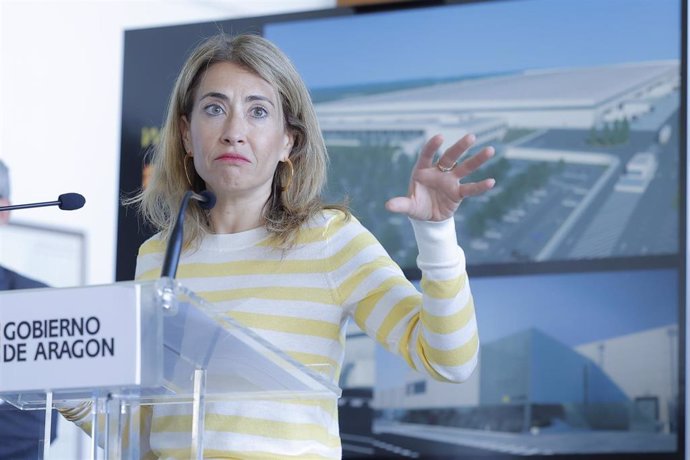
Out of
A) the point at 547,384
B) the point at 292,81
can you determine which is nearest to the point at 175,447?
the point at 292,81

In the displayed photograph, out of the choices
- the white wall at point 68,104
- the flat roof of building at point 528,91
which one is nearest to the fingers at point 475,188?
the flat roof of building at point 528,91

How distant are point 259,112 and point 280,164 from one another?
135 millimetres

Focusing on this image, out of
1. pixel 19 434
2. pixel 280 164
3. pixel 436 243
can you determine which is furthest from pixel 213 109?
pixel 19 434

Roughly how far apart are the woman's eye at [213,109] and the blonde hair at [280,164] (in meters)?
0.08

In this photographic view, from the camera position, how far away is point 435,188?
1.47m

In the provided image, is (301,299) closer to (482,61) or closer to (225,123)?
(225,123)

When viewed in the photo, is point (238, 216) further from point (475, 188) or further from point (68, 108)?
point (68, 108)

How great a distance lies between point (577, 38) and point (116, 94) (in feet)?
5.86

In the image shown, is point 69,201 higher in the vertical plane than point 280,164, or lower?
lower

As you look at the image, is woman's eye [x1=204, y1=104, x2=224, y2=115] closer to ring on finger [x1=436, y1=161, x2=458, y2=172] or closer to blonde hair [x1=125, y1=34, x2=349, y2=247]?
blonde hair [x1=125, y1=34, x2=349, y2=247]

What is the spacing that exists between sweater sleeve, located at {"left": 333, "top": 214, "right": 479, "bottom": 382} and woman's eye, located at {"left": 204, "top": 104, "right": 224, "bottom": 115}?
28cm

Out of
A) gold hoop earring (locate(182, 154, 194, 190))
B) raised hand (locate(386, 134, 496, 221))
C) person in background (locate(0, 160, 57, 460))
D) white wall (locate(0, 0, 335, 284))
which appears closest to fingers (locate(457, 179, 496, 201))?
raised hand (locate(386, 134, 496, 221))

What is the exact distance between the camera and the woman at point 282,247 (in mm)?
1531

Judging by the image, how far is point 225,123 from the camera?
1.83 meters
